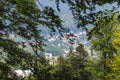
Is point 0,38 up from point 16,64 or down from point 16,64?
up

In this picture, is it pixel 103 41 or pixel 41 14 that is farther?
pixel 103 41

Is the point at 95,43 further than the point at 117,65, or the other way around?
the point at 95,43

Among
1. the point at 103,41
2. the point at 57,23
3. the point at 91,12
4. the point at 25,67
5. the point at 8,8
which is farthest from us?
the point at 103,41

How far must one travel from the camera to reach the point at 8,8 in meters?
9.41

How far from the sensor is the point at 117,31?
32.0 meters

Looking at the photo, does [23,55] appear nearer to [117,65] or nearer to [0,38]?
[0,38]

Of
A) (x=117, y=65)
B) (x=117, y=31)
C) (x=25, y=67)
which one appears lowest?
(x=25, y=67)

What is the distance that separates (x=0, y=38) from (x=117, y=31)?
2206 cm

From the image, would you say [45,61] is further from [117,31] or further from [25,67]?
[117,31]

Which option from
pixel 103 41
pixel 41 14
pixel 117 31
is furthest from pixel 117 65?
pixel 41 14

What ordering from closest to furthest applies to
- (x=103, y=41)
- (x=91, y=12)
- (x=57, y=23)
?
(x=91, y=12)
(x=57, y=23)
(x=103, y=41)

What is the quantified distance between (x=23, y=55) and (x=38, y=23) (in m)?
1.51

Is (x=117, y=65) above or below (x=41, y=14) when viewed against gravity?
above

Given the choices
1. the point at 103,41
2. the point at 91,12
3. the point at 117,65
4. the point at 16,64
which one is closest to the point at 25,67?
the point at 16,64
